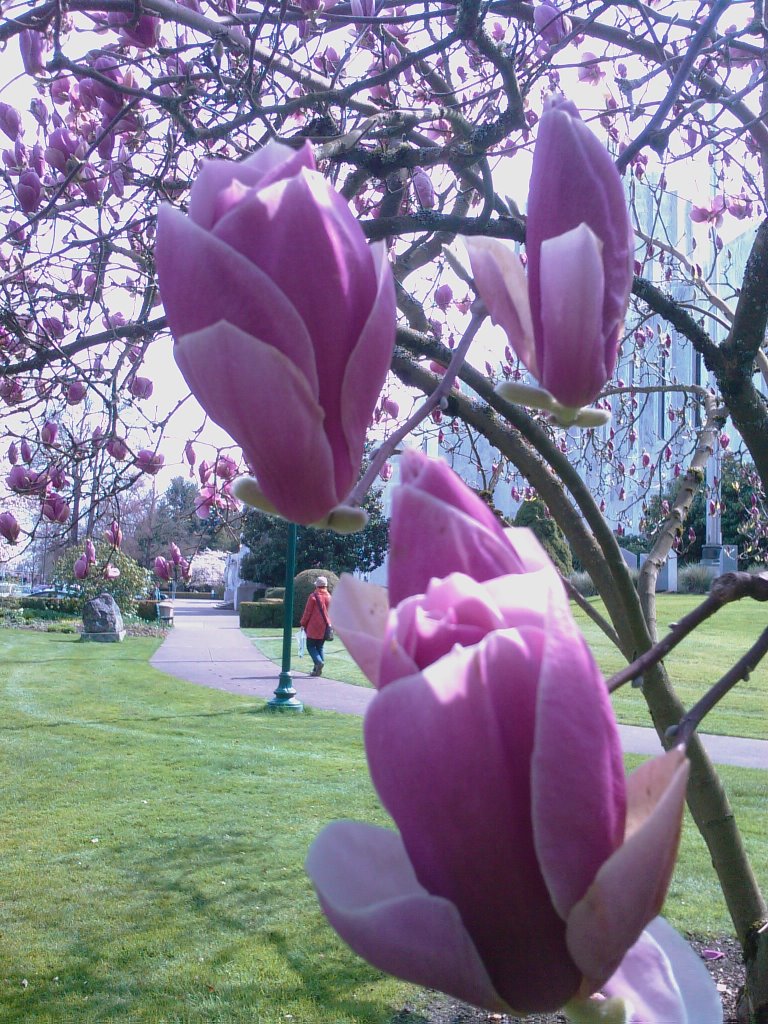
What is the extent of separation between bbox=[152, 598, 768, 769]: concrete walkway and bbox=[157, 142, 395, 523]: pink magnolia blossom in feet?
14.9

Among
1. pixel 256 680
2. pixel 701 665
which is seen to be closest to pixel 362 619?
pixel 256 680

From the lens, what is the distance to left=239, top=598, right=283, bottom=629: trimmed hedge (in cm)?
2009

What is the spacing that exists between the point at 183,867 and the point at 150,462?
9.71ft

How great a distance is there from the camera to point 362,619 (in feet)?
1.38

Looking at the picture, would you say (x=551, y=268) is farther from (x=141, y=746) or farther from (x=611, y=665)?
(x=611, y=665)

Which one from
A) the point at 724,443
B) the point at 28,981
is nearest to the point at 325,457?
the point at 28,981

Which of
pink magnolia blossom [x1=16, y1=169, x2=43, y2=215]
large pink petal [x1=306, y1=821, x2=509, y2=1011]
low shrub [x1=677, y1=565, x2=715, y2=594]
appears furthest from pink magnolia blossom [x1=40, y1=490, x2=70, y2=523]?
low shrub [x1=677, y1=565, x2=715, y2=594]

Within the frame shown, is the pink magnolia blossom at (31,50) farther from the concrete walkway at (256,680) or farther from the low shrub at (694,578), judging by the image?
the low shrub at (694,578)

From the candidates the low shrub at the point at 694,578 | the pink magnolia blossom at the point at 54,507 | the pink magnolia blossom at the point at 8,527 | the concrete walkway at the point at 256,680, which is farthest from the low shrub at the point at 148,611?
the pink magnolia blossom at the point at 54,507

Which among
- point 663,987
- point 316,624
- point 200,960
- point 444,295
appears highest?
point 444,295

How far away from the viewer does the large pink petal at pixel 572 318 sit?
508 millimetres

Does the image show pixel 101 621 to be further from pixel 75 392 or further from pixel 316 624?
pixel 75 392

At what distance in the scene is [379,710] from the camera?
1.11 ft

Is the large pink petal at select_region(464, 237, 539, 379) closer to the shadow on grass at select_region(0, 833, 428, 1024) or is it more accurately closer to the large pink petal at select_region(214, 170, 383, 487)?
the large pink petal at select_region(214, 170, 383, 487)
